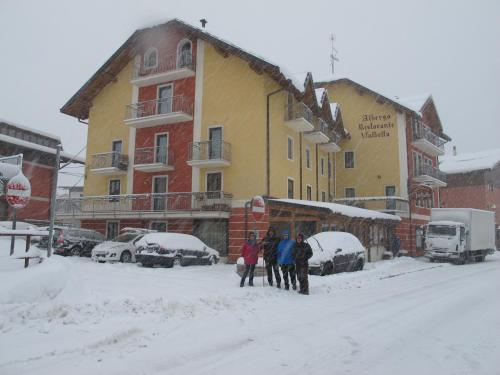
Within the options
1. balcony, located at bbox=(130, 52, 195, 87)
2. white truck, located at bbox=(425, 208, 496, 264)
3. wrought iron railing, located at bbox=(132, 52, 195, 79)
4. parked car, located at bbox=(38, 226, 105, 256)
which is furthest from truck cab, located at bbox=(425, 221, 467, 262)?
parked car, located at bbox=(38, 226, 105, 256)

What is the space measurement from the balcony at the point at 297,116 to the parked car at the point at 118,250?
1120 cm

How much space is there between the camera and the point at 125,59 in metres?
29.4

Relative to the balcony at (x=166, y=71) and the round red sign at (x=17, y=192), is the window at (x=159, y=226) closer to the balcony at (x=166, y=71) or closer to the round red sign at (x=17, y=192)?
the balcony at (x=166, y=71)

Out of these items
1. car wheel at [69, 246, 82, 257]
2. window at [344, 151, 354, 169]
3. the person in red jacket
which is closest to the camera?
the person in red jacket

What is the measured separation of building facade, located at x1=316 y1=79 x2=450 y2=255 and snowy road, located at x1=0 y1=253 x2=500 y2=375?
22.6 metres

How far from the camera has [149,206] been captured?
85.1 feet

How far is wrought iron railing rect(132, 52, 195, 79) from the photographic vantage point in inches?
1055

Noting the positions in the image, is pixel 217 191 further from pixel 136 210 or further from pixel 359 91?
pixel 359 91

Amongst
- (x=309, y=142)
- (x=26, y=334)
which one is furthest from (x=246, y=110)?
(x=26, y=334)

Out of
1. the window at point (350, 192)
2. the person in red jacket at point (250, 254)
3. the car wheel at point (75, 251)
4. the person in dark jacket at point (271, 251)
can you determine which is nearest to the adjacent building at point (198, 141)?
the car wheel at point (75, 251)

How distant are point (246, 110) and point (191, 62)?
5002 millimetres

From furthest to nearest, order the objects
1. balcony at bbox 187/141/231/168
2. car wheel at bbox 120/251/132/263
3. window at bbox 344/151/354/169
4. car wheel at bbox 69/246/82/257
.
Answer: window at bbox 344/151/354/169 → balcony at bbox 187/141/231/168 → car wheel at bbox 69/246/82/257 → car wheel at bbox 120/251/132/263

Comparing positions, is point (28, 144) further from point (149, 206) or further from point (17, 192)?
point (17, 192)

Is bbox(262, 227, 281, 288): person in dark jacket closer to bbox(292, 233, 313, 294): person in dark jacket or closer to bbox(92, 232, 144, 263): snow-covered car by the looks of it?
bbox(292, 233, 313, 294): person in dark jacket
